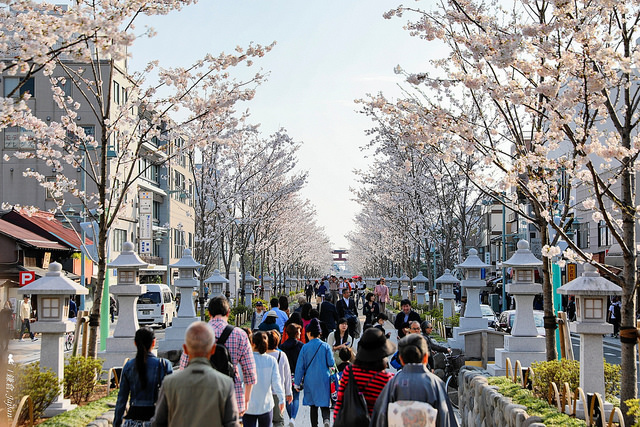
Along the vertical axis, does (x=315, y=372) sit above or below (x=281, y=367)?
below

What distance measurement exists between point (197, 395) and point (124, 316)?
32.7ft

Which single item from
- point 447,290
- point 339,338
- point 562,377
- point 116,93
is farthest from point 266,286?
point 562,377

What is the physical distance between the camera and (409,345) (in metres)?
6.17

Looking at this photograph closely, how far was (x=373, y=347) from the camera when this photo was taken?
684 centimetres

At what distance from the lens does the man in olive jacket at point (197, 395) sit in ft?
17.0

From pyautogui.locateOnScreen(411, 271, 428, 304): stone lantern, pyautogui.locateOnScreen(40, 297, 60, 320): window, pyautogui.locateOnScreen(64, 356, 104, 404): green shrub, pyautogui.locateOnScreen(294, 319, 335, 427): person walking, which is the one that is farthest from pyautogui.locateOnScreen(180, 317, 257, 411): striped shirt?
pyautogui.locateOnScreen(411, 271, 428, 304): stone lantern


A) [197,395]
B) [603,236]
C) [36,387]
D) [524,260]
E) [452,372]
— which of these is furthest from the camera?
[603,236]

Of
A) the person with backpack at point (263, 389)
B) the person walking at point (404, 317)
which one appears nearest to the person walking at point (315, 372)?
the person with backpack at point (263, 389)

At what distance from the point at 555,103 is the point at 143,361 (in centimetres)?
525

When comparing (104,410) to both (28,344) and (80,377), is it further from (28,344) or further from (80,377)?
(28,344)

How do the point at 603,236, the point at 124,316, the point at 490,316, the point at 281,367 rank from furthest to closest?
the point at 603,236 → the point at 490,316 → the point at 124,316 → the point at 281,367

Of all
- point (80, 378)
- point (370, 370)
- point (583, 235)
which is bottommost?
point (80, 378)

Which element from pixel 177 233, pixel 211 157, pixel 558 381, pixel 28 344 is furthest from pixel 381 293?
pixel 177 233

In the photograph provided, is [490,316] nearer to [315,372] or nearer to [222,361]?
[315,372]
